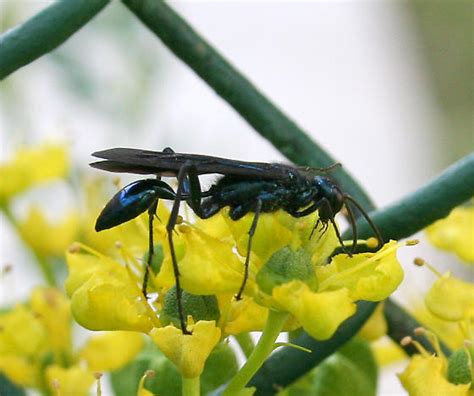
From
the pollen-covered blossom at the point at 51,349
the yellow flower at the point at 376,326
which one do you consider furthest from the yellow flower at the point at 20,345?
the yellow flower at the point at 376,326

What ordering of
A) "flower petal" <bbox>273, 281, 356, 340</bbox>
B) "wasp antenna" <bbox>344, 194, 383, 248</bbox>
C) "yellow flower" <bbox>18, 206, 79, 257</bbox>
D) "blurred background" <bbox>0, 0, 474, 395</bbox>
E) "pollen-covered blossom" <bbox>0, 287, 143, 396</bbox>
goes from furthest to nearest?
"blurred background" <bbox>0, 0, 474, 395</bbox>
"yellow flower" <bbox>18, 206, 79, 257</bbox>
"pollen-covered blossom" <bbox>0, 287, 143, 396</bbox>
"wasp antenna" <bbox>344, 194, 383, 248</bbox>
"flower petal" <bbox>273, 281, 356, 340</bbox>

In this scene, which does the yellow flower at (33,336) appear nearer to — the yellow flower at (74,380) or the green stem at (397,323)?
the yellow flower at (74,380)

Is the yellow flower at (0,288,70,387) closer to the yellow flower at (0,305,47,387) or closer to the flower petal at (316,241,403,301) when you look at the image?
the yellow flower at (0,305,47,387)

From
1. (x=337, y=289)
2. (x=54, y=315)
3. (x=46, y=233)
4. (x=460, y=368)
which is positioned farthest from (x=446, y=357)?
(x=46, y=233)

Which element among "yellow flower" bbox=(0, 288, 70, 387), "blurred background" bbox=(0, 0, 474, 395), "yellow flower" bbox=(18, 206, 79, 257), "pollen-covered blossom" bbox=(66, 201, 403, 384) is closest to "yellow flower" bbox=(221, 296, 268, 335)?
"pollen-covered blossom" bbox=(66, 201, 403, 384)

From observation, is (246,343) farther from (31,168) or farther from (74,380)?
(31,168)

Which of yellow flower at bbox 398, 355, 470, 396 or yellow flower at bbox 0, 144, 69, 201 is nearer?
yellow flower at bbox 398, 355, 470, 396
